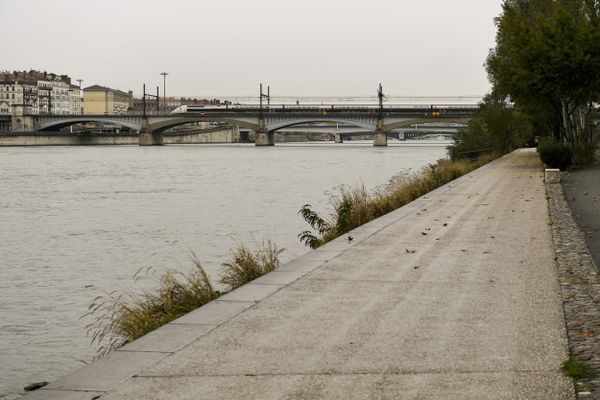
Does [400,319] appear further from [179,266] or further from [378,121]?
[378,121]

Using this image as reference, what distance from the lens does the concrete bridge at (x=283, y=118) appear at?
12212 centimetres

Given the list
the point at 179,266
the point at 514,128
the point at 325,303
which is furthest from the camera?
the point at 514,128

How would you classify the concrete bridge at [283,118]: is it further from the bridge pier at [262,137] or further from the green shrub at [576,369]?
the green shrub at [576,369]

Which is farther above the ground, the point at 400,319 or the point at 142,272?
the point at 400,319

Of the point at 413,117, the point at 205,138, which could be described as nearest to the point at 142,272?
the point at 413,117

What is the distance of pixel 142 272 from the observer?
15.8m

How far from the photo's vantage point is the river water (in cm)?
1038

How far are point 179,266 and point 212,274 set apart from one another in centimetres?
148

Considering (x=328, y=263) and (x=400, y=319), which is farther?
(x=328, y=263)

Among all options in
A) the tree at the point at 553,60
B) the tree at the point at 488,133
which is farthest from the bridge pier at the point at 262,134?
the tree at the point at 553,60

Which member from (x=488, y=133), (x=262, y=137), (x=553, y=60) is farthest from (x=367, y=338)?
(x=262, y=137)

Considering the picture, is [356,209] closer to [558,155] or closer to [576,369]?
[576,369]

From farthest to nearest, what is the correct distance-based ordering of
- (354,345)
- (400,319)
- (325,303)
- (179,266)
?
Result: (179,266) < (325,303) < (400,319) < (354,345)

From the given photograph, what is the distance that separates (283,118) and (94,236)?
10958 centimetres
